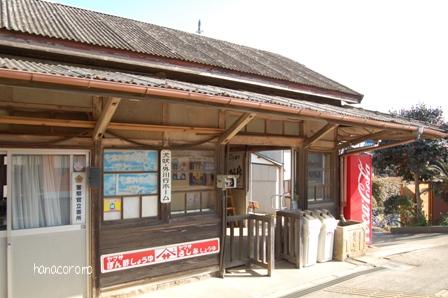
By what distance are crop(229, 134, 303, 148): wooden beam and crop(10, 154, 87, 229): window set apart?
9.45 ft

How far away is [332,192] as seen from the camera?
33.7ft

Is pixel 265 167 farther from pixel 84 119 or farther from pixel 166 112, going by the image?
pixel 84 119

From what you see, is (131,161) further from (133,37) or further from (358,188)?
(358,188)

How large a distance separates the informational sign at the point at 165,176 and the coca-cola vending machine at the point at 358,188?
5124 mm

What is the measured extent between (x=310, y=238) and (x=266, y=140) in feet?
6.71

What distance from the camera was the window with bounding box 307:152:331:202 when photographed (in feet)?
31.8

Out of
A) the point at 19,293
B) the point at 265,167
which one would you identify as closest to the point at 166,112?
the point at 19,293

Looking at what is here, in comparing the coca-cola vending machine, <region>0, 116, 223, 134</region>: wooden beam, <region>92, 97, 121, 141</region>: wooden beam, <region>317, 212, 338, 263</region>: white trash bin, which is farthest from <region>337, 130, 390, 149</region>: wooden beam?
<region>92, 97, 121, 141</region>: wooden beam

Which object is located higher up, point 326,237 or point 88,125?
point 88,125

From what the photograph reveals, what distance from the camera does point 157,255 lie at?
6.72 m

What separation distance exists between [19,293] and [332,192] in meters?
7.06

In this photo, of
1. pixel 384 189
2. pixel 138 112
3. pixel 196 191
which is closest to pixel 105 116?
pixel 138 112

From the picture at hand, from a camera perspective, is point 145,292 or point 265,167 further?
point 265,167

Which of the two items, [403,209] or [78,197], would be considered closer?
[78,197]
